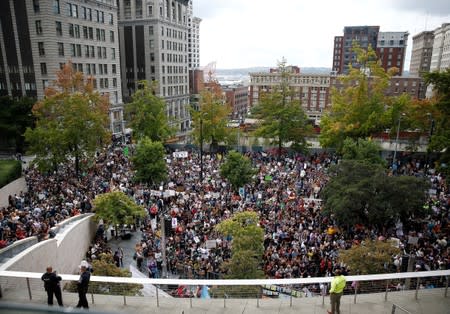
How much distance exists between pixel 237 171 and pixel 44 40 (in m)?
33.1

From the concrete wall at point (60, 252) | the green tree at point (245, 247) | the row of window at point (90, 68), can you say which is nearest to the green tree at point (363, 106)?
the green tree at point (245, 247)

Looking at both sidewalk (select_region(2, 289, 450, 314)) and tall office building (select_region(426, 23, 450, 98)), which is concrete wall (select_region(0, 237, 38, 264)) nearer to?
sidewalk (select_region(2, 289, 450, 314))

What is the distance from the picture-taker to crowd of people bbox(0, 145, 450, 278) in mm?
16594

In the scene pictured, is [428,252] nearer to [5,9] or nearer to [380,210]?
[380,210]

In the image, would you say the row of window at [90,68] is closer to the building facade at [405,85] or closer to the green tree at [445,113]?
the green tree at [445,113]

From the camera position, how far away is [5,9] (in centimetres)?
4388

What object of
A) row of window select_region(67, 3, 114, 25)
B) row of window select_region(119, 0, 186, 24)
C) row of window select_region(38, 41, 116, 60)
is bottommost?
row of window select_region(38, 41, 116, 60)

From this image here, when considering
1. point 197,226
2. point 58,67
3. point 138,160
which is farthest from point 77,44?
point 197,226

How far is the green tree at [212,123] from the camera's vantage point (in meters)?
40.8

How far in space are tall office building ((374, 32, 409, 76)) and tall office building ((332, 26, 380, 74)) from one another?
320cm

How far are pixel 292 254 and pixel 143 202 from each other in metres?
12.1

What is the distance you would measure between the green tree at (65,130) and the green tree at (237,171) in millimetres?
12082

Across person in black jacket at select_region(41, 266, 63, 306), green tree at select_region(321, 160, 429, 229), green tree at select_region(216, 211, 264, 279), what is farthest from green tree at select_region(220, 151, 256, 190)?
person in black jacket at select_region(41, 266, 63, 306)

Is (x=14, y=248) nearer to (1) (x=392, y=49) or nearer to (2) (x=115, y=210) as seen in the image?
(2) (x=115, y=210)
